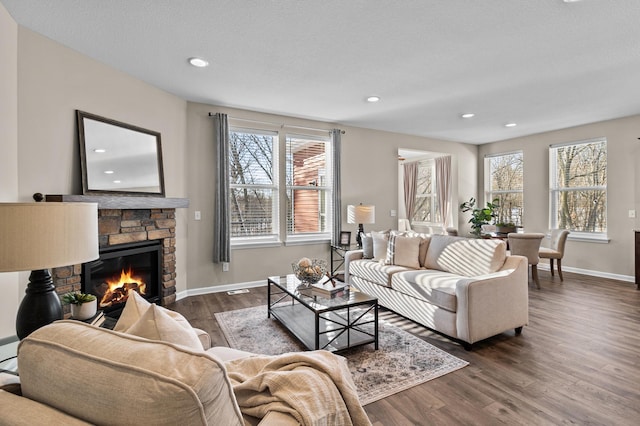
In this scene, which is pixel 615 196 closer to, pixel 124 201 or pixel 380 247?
pixel 380 247

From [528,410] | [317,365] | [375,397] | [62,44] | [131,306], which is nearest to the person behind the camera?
[317,365]

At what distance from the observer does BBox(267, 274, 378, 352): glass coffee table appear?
8.34 feet

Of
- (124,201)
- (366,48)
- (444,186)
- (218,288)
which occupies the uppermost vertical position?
(366,48)

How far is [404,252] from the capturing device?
3795 mm

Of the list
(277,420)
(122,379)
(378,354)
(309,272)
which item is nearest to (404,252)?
(309,272)

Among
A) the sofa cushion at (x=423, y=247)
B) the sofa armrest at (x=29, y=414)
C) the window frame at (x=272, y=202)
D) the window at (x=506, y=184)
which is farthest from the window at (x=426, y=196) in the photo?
the sofa armrest at (x=29, y=414)

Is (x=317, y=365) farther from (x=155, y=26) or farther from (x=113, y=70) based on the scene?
(x=113, y=70)

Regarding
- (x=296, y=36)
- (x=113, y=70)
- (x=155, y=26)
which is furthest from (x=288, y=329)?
(x=113, y=70)

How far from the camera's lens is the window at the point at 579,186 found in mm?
5340

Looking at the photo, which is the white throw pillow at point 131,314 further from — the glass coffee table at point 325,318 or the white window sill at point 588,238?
the white window sill at point 588,238

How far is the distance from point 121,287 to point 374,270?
2.81 meters

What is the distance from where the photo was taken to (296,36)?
264 centimetres

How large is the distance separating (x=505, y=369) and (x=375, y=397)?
3.49ft

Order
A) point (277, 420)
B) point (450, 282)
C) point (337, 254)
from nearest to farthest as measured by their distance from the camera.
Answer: point (277, 420)
point (450, 282)
point (337, 254)
